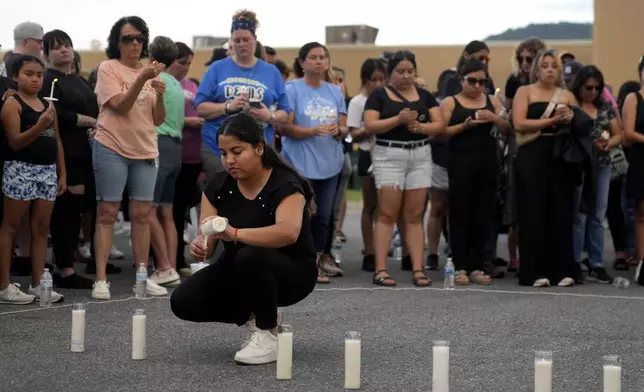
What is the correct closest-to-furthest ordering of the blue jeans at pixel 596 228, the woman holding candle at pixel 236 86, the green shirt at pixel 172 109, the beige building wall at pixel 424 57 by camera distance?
the woman holding candle at pixel 236 86 < the green shirt at pixel 172 109 < the blue jeans at pixel 596 228 < the beige building wall at pixel 424 57

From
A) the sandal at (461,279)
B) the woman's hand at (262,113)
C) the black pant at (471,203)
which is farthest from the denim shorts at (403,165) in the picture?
the woman's hand at (262,113)

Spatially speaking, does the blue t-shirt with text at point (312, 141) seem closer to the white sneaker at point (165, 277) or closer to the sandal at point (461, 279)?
the sandal at point (461, 279)

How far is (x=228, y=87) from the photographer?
11.1 meters

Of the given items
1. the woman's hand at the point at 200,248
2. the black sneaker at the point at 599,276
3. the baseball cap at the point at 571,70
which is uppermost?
the baseball cap at the point at 571,70

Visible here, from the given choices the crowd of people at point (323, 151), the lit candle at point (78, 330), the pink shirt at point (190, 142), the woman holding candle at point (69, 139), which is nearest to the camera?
the lit candle at point (78, 330)

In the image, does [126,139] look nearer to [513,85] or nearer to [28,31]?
[28,31]

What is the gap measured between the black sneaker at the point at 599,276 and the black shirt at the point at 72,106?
16.5ft

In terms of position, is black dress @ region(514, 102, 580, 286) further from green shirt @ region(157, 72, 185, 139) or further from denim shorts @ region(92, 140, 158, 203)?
denim shorts @ region(92, 140, 158, 203)

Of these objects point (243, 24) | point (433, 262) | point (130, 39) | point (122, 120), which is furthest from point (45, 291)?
point (433, 262)

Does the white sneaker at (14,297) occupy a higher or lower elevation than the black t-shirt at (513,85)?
lower

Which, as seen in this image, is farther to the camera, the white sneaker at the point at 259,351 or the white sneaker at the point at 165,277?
the white sneaker at the point at 165,277

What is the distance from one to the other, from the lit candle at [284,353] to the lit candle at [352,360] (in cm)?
35

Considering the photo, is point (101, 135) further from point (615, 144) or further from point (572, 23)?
point (572, 23)

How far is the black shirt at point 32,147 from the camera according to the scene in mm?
9625
